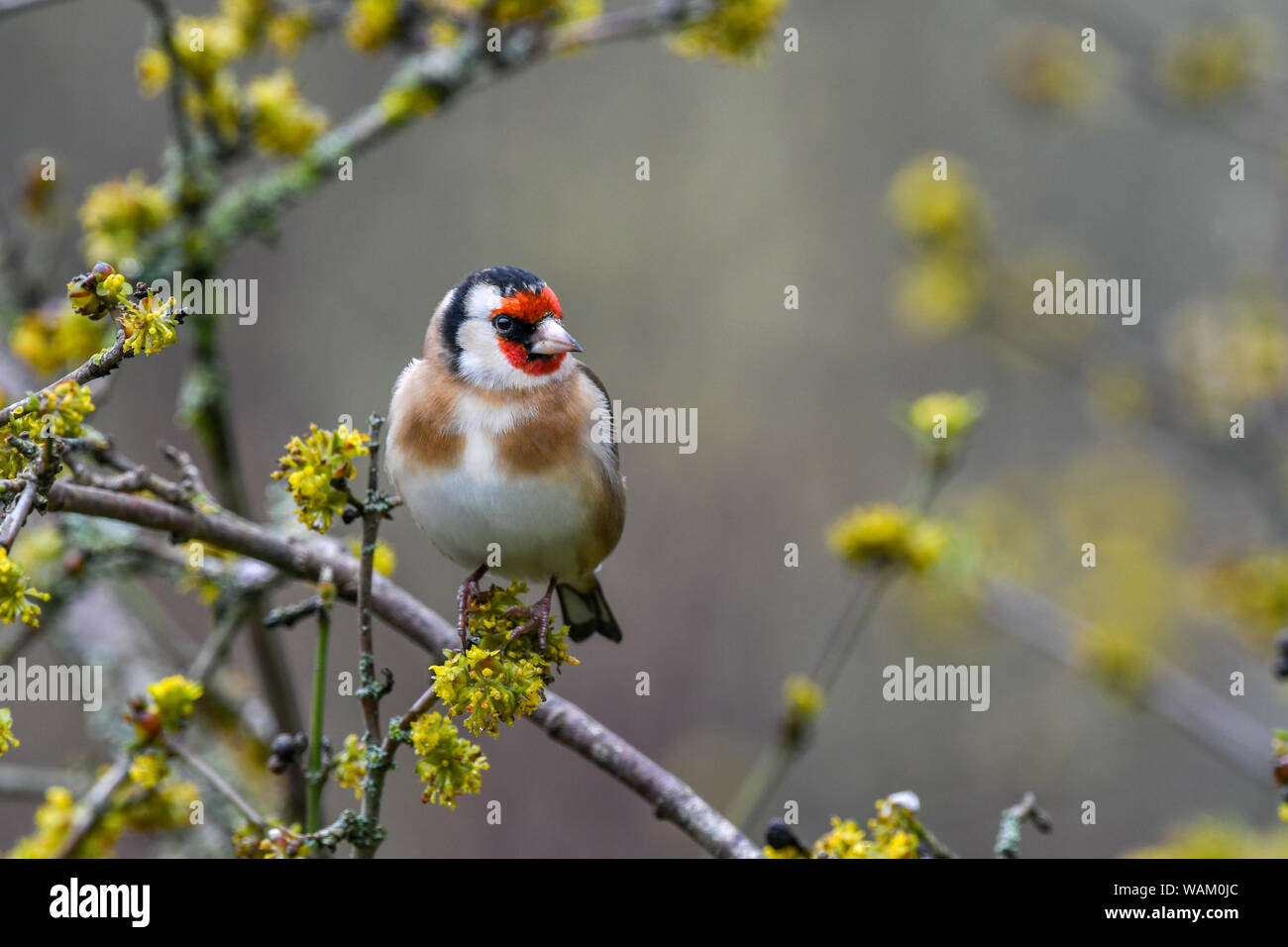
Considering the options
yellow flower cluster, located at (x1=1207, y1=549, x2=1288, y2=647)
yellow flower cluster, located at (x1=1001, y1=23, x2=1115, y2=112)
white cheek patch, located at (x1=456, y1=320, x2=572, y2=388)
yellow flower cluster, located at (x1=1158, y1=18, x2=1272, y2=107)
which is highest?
yellow flower cluster, located at (x1=1001, y1=23, x2=1115, y2=112)

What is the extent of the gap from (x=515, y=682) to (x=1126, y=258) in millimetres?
7637

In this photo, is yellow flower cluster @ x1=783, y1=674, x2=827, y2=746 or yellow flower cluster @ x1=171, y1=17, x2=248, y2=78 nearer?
yellow flower cluster @ x1=783, y1=674, x2=827, y2=746

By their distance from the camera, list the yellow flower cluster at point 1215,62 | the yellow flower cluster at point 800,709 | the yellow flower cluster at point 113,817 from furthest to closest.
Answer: the yellow flower cluster at point 1215,62
the yellow flower cluster at point 800,709
the yellow flower cluster at point 113,817

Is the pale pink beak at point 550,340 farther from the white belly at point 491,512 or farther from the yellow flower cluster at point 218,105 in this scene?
the yellow flower cluster at point 218,105

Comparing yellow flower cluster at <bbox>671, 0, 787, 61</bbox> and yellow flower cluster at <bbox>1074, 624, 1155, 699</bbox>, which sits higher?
yellow flower cluster at <bbox>671, 0, 787, 61</bbox>

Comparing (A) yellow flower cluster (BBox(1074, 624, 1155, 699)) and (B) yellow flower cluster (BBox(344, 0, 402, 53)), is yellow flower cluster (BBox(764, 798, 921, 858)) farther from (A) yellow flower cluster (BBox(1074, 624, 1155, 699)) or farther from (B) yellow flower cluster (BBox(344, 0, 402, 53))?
(B) yellow flower cluster (BBox(344, 0, 402, 53))

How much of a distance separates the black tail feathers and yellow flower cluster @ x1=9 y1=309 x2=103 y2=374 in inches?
54.3

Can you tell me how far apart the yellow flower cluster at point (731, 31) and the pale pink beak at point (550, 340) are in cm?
126

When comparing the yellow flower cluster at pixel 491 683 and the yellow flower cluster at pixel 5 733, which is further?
the yellow flower cluster at pixel 491 683

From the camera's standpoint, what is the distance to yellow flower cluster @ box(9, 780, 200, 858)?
257 centimetres

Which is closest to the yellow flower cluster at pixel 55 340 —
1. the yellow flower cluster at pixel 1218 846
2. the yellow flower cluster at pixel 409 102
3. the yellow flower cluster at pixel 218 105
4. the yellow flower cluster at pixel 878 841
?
the yellow flower cluster at pixel 218 105

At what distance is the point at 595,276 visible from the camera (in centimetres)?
869

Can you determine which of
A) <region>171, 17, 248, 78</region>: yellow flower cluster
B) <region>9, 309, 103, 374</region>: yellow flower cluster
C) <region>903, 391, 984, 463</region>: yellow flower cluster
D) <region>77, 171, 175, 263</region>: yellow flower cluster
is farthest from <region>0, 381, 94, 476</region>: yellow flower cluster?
<region>903, 391, 984, 463</region>: yellow flower cluster

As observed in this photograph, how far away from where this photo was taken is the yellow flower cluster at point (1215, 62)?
5.09m
